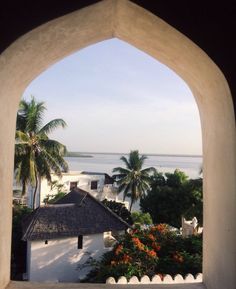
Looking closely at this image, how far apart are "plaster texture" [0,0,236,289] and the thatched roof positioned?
37.5 feet

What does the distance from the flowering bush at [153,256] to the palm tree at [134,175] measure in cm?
1517

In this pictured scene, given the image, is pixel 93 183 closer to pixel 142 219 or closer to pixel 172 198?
pixel 172 198

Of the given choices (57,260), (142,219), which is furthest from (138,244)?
(142,219)

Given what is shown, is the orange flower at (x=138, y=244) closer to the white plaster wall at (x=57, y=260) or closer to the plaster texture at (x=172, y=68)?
the white plaster wall at (x=57, y=260)

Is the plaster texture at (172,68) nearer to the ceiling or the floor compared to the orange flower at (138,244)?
nearer to the ceiling

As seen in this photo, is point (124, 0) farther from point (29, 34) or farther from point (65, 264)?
point (65, 264)

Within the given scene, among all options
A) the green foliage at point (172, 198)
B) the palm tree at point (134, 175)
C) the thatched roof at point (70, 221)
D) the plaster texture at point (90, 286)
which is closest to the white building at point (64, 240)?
the thatched roof at point (70, 221)

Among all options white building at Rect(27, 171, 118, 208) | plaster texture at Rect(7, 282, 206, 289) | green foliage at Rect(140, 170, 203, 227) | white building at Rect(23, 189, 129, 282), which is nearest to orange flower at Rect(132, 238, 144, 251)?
white building at Rect(23, 189, 129, 282)

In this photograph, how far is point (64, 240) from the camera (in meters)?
13.3

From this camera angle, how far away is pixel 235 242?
63.0 inches

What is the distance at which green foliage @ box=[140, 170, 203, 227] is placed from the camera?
20.7 metres

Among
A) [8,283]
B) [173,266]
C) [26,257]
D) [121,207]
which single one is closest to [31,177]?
[26,257]

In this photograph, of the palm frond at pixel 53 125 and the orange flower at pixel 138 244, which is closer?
the orange flower at pixel 138 244

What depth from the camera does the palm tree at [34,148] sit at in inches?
640
